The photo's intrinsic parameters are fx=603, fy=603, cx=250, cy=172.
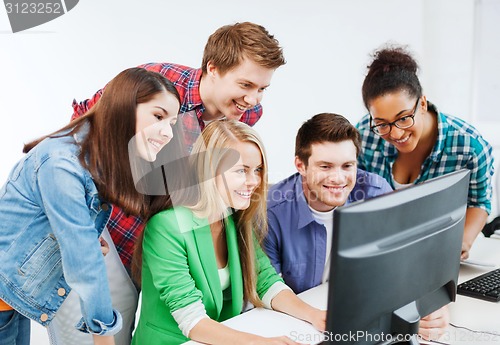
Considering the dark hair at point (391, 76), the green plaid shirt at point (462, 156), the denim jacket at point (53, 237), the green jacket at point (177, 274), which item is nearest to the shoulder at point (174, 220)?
the green jacket at point (177, 274)

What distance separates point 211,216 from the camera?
1.50m

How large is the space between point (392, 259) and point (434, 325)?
0.49 m

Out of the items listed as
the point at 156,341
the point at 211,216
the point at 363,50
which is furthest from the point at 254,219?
the point at 363,50

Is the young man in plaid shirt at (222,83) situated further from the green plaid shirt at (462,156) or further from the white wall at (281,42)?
the green plaid shirt at (462,156)

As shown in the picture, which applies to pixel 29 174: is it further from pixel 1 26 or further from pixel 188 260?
pixel 1 26

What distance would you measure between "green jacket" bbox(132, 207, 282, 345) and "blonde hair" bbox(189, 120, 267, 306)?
0.11ft

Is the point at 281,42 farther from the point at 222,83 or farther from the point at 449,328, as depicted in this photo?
the point at 449,328

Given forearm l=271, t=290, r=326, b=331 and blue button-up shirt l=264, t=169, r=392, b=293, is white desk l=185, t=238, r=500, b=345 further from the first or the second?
blue button-up shirt l=264, t=169, r=392, b=293

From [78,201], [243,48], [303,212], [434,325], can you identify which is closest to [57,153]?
[78,201]

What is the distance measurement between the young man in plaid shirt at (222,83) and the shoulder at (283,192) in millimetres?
259

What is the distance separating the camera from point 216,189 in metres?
1.52

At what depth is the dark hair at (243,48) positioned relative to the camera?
5.44ft

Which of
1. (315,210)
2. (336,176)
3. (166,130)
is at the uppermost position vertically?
(166,130)

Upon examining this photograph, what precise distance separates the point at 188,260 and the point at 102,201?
0.81 ft
